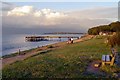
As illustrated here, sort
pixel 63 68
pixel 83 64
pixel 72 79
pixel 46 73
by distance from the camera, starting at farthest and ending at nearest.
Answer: pixel 83 64, pixel 63 68, pixel 46 73, pixel 72 79

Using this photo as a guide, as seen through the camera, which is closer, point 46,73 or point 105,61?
point 46,73

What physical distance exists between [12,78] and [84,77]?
3.44 metres

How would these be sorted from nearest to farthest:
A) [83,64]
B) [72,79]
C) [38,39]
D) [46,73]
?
1. [72,79]
2. [46,73]
3. [83,64]
4. [38,39]

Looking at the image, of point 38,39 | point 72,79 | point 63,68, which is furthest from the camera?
point 38,39

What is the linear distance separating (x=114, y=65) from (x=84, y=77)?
328 centimetres

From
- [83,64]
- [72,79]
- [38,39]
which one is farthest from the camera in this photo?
[38,39]

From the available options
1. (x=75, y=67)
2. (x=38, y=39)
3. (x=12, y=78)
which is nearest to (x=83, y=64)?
→ (x=75, y=67)

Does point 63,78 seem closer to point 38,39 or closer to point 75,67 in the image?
point 75,67

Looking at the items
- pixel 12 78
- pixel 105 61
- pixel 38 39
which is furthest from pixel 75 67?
pixel 38 39

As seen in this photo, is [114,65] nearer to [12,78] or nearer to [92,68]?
[92,68]

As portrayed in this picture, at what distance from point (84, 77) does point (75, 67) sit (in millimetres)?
2608

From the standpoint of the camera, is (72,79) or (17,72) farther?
A: (17,72)

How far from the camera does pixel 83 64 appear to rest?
1600 centimetres

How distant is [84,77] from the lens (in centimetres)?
1245
